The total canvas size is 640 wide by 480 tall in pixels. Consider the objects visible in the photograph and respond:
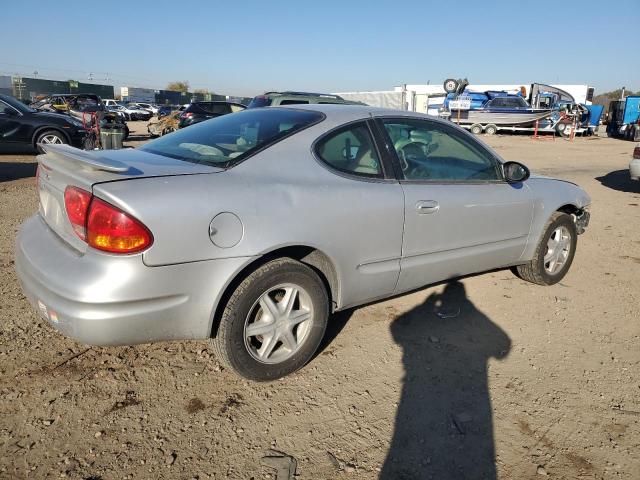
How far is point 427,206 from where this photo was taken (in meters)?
3.14

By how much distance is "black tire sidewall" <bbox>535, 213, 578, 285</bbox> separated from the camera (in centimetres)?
414

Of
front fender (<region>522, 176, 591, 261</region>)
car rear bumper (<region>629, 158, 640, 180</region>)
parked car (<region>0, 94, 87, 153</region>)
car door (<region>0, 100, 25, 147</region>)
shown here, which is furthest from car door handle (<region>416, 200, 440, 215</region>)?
car door (<region>0, 100, 25, 147</region>)

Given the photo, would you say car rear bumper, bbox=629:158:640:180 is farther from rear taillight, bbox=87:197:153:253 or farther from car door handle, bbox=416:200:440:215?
rear taillight, bbox=87:197:153:253

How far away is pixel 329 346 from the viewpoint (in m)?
3.21

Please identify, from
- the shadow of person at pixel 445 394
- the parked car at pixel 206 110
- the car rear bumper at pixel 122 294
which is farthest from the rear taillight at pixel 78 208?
the parked car at pixel 206 110

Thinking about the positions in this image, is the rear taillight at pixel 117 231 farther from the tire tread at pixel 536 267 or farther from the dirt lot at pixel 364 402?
the tire tread at pixel 536 267

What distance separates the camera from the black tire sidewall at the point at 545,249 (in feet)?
13.6

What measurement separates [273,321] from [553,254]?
2904mm

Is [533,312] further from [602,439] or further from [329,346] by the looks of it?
[329,346]

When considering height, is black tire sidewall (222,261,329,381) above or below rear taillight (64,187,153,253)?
below

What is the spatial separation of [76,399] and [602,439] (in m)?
2.71

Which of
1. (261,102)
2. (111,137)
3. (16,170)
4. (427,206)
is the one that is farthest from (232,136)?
(16,170)

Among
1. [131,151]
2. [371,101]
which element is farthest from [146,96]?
[131,151]

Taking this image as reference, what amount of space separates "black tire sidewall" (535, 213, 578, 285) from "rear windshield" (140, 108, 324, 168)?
236 centimetres
